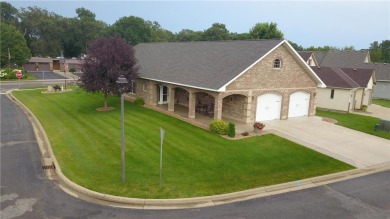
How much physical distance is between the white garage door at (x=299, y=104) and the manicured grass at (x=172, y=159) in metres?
7.05

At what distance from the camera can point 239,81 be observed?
872 inches

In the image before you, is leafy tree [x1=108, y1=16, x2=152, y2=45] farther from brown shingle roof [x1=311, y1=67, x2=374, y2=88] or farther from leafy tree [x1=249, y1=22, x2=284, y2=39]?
brown shingle roof [x1=311, y1=67, x2=374, y2=88]

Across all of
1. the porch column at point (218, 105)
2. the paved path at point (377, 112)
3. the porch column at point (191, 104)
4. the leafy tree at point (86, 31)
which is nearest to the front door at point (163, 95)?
the porch column at point (191, 104)

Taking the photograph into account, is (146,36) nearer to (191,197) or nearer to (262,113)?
(262,113)

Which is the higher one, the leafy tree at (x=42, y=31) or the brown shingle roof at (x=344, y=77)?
the leafy tree at (x=42, y=31)

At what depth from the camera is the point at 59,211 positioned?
10961 millimetres

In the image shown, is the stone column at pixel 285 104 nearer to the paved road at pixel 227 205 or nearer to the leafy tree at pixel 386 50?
the paved road at pixel 227 205

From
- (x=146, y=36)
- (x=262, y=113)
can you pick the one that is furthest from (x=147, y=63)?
(x=146, y=36)

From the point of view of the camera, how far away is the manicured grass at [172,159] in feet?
42.8

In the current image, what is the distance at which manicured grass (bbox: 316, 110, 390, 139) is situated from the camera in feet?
77.9

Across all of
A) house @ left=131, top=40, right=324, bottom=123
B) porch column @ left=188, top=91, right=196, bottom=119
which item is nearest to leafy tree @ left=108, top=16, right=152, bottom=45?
house @ left=131, top=40, right=324, bottom=123

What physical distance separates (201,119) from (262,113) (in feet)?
16.1

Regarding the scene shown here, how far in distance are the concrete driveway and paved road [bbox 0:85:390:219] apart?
2376 mm

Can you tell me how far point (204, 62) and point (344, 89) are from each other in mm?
15857
